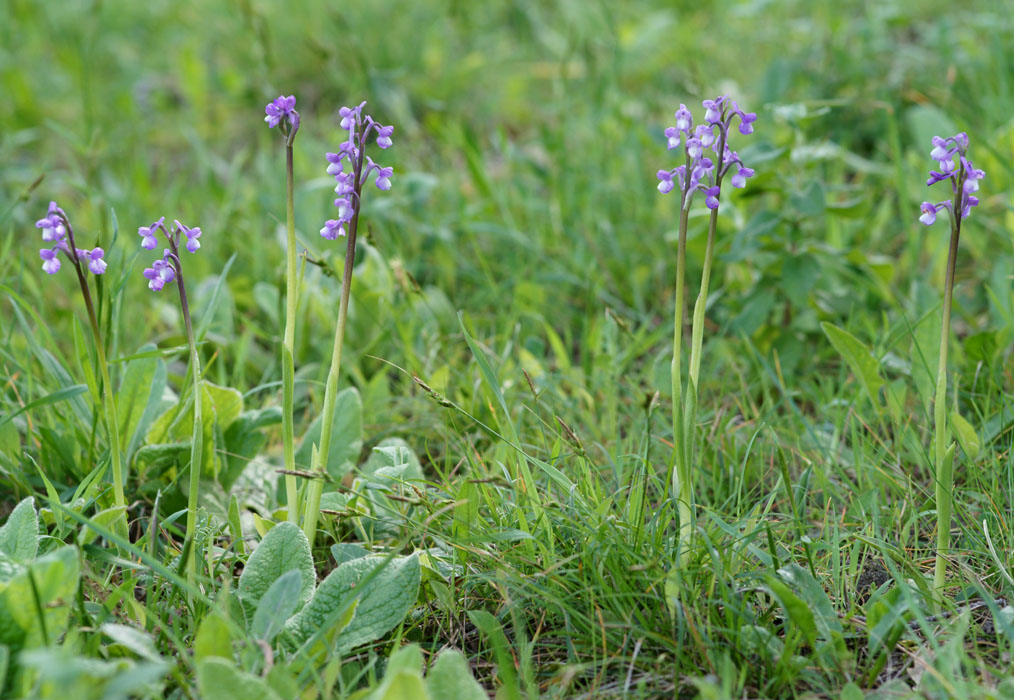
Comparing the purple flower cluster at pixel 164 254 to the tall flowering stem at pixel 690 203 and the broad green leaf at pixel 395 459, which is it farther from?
the tall flowering stem at pixel 690 203

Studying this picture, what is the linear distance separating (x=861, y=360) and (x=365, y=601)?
129 cm

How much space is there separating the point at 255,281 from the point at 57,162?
1.74m

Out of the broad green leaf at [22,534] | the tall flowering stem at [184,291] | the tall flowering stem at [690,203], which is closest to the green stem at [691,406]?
the tall flowering stem at [690,203]

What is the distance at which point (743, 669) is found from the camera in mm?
1496

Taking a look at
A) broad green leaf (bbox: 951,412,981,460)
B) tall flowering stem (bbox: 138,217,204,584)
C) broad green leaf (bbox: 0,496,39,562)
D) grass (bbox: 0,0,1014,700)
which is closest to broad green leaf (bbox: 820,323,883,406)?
grass (bbox: 0,0,1014,700)

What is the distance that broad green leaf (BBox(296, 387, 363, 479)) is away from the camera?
2.15 meters

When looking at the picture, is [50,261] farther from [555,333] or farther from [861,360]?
[861,360]

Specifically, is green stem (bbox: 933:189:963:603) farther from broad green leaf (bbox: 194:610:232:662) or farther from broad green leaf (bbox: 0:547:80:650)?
broad green leaf (bbox: 0:547:80:650)

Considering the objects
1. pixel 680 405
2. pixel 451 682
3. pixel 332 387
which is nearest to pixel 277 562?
pixel 332 387

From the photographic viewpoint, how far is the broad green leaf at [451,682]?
1.43m

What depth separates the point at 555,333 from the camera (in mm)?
2695

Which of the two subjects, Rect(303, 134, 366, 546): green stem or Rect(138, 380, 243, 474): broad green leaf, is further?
Rect(138, 380, 243, 474): broad green leaf

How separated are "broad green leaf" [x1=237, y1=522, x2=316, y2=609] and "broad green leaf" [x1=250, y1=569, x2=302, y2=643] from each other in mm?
136

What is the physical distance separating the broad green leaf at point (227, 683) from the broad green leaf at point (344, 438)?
2.70 ft
